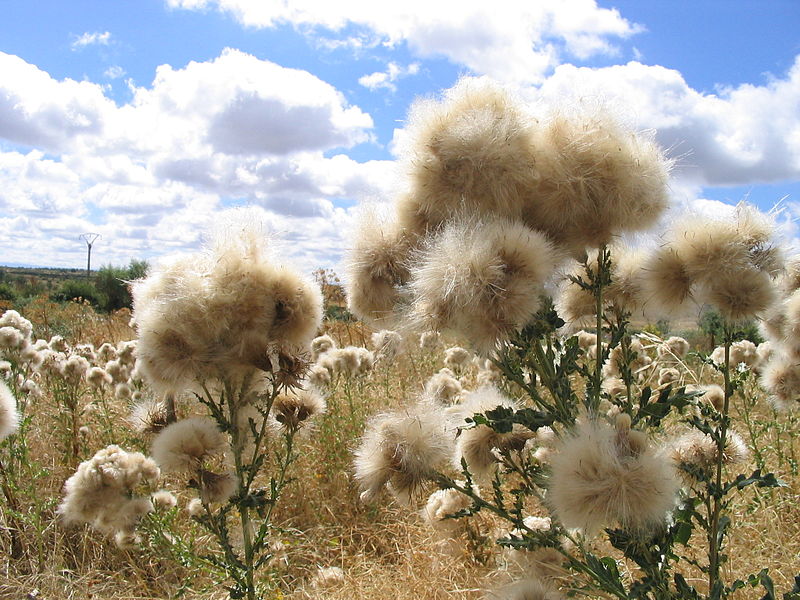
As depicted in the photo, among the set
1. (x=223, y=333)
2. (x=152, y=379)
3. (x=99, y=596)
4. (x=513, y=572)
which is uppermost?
(x=223, y=333)

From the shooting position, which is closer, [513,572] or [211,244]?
[211,244]

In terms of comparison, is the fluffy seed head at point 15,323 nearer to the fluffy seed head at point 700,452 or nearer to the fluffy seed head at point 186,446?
the fluffy seed head at point 186,446

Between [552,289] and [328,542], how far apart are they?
128 inches

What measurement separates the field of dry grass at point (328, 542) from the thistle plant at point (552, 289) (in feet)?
4.35

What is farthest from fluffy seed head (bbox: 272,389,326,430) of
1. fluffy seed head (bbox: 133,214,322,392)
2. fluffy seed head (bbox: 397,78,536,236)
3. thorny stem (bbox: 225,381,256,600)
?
fluffy seed head (bbox: 397,78,536,236)

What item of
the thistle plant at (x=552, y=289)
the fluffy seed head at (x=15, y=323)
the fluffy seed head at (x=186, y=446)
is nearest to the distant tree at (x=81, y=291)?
the fluffy seed head at (x=15, y=323)

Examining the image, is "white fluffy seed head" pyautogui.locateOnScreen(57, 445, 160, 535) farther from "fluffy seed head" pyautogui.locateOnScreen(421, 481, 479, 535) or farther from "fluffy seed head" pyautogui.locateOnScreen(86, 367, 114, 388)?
"fluffy seed head" pyautogui.locateOnScreen(86, 367, 114, 388)

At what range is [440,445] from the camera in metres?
1.91

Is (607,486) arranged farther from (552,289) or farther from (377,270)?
(377,270)

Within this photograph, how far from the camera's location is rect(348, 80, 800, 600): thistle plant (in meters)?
1.46

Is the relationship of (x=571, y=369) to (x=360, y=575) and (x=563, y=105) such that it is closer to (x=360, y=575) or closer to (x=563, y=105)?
(x=563, y=105)

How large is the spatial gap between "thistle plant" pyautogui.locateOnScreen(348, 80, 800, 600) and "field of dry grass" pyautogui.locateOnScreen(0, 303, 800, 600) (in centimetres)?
133

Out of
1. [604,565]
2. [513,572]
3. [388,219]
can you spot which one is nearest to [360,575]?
[513,572]

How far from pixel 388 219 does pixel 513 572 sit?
2.09 meters
